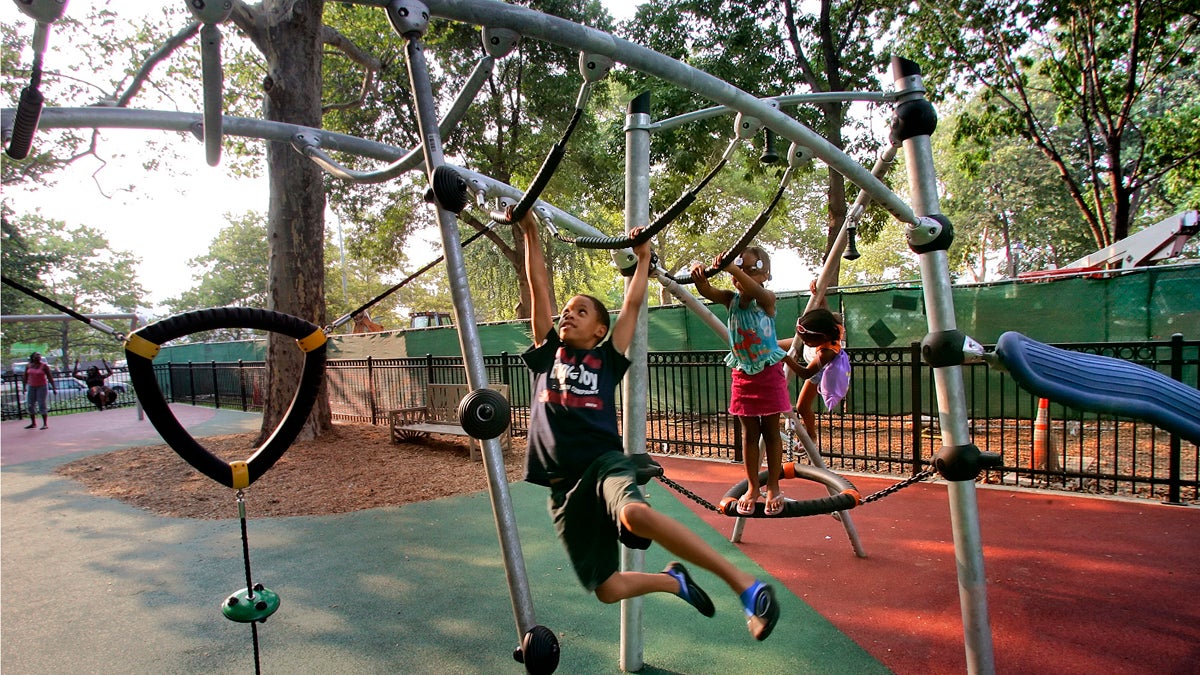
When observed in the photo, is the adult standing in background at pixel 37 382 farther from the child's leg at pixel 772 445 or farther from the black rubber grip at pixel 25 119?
the child's leg at pixel 772 445

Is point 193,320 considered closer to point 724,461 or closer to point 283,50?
point 724,461

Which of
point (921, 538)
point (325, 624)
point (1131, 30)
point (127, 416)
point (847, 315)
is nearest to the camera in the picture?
point (325, 624)

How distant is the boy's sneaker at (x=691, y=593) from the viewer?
2.15 m

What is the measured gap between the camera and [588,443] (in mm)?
2184

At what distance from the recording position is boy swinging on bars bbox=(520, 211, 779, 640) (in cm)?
210

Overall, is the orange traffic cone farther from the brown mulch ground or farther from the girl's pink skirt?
the brown mulch ground

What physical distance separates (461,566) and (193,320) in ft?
10.1

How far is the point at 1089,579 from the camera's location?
377cm

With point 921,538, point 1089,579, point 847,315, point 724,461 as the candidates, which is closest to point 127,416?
point 724,461

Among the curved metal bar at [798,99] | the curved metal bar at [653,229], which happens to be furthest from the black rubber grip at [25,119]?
the curved metal bar at [798,99]

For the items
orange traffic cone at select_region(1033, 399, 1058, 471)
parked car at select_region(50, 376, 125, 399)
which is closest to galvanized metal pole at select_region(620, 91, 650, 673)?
orange traffic cone at select_region(1033, 399, 1058, 471)

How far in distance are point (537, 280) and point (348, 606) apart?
2.67m

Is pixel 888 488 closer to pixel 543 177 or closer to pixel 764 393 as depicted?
pixel 764 393

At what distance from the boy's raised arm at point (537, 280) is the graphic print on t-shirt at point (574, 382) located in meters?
0.11
